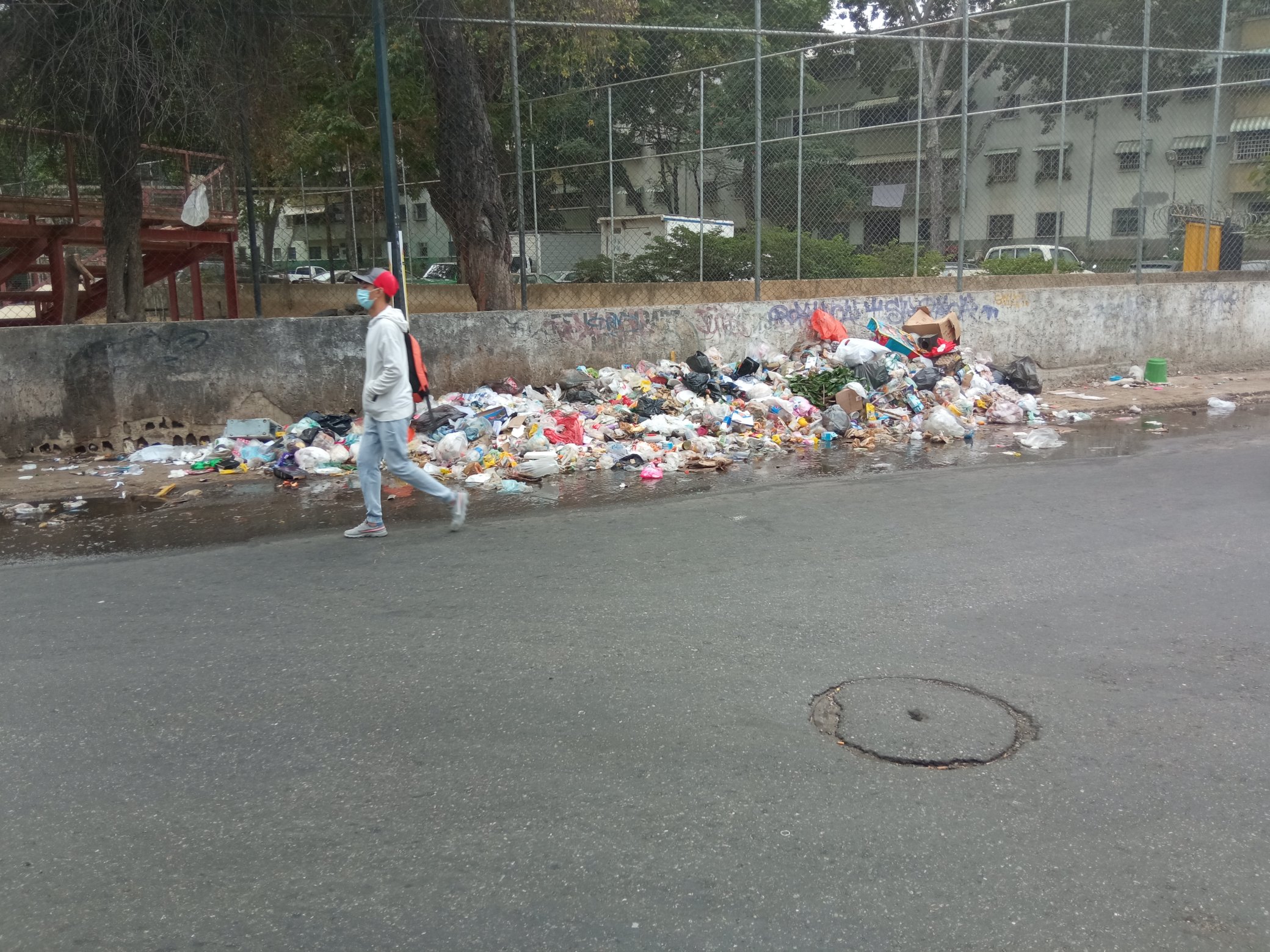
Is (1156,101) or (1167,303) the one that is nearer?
(1167,303)

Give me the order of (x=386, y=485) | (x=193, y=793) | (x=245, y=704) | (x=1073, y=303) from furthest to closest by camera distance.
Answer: (x=1073, y=303), (x=386, y=485), (x=245, y=704), (x=193, y=793)

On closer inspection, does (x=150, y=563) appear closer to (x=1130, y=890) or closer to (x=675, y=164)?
(x=1130, y=890)

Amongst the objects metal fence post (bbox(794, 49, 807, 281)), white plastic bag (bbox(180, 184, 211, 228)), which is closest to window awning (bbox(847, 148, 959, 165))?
metal fence post (bbox(794, 49, 807, 281))

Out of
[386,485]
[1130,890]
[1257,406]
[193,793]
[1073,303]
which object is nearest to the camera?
[1130,890]

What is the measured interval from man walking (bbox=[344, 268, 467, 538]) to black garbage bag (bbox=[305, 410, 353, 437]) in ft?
9.08

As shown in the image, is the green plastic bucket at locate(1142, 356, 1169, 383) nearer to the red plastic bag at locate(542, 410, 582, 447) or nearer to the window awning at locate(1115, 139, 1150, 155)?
the window awning at locate(1115, 139, 1150, 155)

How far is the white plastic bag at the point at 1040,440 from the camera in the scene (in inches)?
367

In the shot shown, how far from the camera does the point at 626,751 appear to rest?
137 inches

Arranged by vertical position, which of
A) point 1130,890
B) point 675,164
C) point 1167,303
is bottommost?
point 1130,890

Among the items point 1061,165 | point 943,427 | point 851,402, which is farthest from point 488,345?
point 1061,165

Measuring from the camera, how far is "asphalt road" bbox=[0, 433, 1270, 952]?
2.66 m

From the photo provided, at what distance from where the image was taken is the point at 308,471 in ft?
27.9

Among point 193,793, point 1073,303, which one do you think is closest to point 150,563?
point 193,793

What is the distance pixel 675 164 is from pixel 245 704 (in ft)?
49.5
